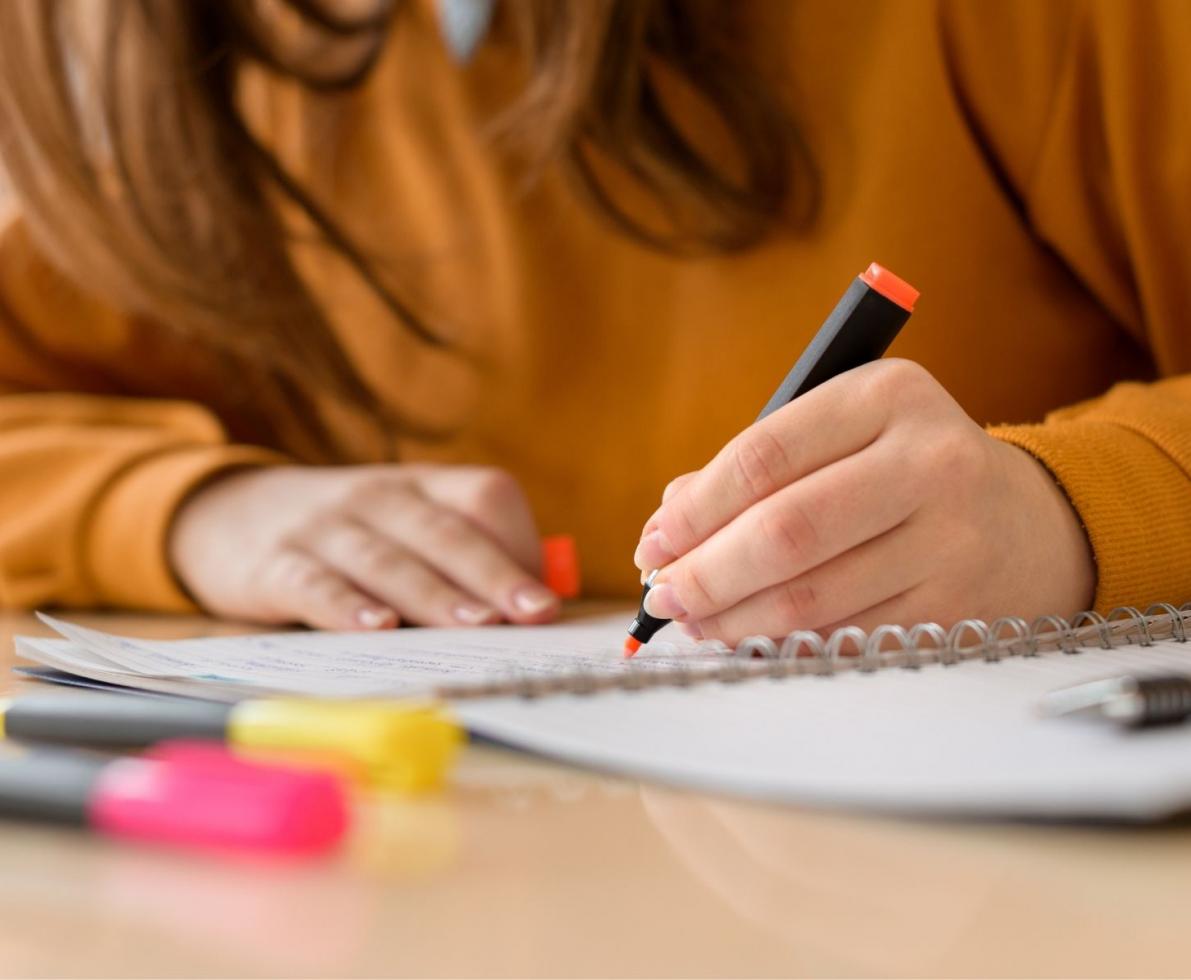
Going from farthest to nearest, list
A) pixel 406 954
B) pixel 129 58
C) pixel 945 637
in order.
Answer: pixel 129 58
pixel 945 637
pixel 406 954

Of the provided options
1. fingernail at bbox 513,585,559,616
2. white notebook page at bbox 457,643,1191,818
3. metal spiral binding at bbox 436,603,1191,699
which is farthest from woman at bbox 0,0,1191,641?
white notebook page at bbox 457,643,1191,818

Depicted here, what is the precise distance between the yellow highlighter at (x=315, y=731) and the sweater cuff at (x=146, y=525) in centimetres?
45

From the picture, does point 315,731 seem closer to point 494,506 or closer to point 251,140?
point 494,506

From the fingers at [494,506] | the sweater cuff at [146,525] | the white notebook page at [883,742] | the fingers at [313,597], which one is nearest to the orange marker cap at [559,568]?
the fingers at [494,506]

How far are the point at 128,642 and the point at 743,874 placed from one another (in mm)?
319

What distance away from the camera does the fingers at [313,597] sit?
649mm

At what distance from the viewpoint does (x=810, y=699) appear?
36cm

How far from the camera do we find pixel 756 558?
1.42 feet

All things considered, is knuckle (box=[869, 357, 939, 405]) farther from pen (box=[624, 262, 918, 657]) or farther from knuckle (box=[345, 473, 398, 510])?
knuckle (box=[345, 473, 398, 510])

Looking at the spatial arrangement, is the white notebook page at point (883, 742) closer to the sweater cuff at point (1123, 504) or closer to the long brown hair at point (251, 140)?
the sweater cuff at point (1123, 504)

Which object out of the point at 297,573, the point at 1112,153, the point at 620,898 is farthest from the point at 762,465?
the point at 1112,153

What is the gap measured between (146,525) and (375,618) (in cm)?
24

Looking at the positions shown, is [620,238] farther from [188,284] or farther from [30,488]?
[30,488]

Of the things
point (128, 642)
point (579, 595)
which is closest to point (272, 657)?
point (128, 642)
